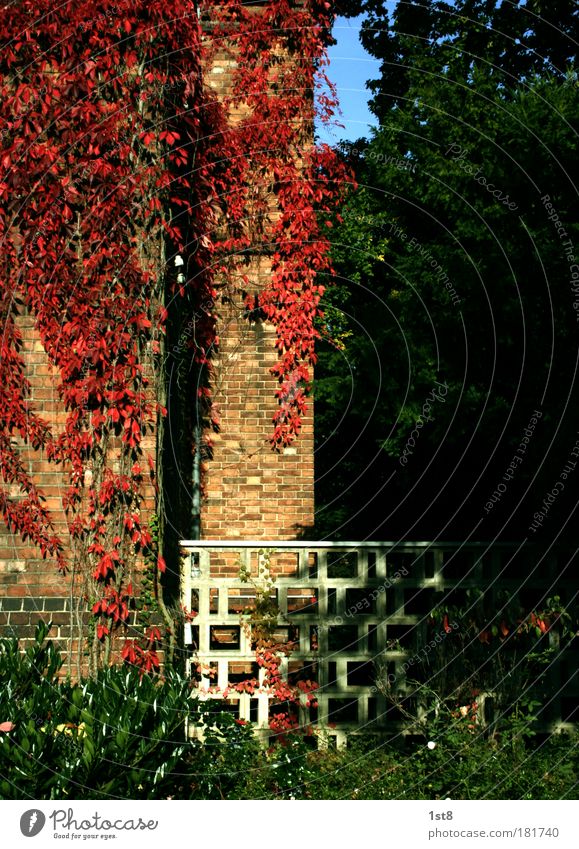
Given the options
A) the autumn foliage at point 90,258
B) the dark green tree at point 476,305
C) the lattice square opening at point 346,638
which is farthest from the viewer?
the dark green tree at point 476,305

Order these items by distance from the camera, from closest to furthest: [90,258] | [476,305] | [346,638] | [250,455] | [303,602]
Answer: [90,258]
[346,638]
[303,602]
[476,305]
[250,455]

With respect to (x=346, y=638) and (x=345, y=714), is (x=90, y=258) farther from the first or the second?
(x=345, y=714)

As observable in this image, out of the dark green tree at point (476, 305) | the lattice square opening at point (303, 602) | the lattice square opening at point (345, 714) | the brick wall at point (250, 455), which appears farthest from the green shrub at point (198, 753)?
the brick wall at point (250, 455)

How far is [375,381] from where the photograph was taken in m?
11.0

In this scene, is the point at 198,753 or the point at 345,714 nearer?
the point at 198,753

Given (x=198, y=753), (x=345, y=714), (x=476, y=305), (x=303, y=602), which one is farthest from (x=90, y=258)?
(x=476, y=305)

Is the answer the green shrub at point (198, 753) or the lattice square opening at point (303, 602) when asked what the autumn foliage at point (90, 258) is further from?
the lattice square opening at point (303, 602)

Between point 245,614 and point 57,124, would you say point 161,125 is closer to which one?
point 57,124

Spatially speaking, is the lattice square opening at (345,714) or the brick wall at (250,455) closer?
the lattice square opening at (345,714)

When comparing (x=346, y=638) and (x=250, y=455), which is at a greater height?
(x=250, y=455)

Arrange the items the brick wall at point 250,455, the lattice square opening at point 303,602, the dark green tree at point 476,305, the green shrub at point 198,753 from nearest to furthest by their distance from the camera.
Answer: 1. the green shrub at point 198,753
2. the lattice square opening at point 303,602
3. the dark green tree at point 476,305
4. the brick wall at point 250,455

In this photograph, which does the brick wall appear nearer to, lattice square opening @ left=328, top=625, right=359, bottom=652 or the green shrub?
lattice square opening @ left=328, top=625, right=359, bottom=652

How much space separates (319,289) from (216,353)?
4.26 ft

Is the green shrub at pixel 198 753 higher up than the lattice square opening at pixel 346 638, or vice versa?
the lattice square opening at pixel 346 638
